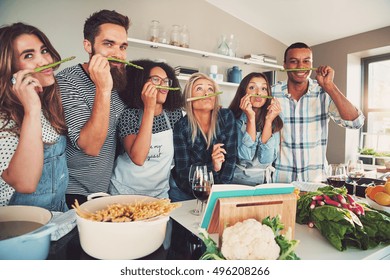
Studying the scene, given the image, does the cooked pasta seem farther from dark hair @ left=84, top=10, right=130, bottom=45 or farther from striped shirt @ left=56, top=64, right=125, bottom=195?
dark hair @ left=84, top=10, right=130, bottom=45

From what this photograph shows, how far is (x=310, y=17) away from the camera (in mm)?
1029

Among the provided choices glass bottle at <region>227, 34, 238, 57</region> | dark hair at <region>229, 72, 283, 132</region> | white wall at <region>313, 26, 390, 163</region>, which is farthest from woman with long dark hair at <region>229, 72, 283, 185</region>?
white wall at <region>313, 26, 390, 163</region>

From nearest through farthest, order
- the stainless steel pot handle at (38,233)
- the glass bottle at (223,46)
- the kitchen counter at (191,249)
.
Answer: the stainless steel pot handle at (38,233), the kitchen counter at (191,249), the glass bottle at (223,46)

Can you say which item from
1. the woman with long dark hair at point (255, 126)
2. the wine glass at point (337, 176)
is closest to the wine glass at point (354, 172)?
the wine glass at point (337, 176)

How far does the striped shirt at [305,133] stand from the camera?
1104 mm

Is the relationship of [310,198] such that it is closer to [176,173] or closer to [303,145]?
[303,145]

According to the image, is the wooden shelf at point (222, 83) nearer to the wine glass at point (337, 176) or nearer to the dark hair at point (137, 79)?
the dark hair at point (137, 79)

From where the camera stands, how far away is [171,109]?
1115 millimetres

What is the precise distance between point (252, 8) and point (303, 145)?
23.5 inches

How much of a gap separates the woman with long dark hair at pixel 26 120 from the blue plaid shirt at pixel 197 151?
474 millimetres

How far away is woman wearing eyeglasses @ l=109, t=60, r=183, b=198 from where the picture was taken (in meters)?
0.97
